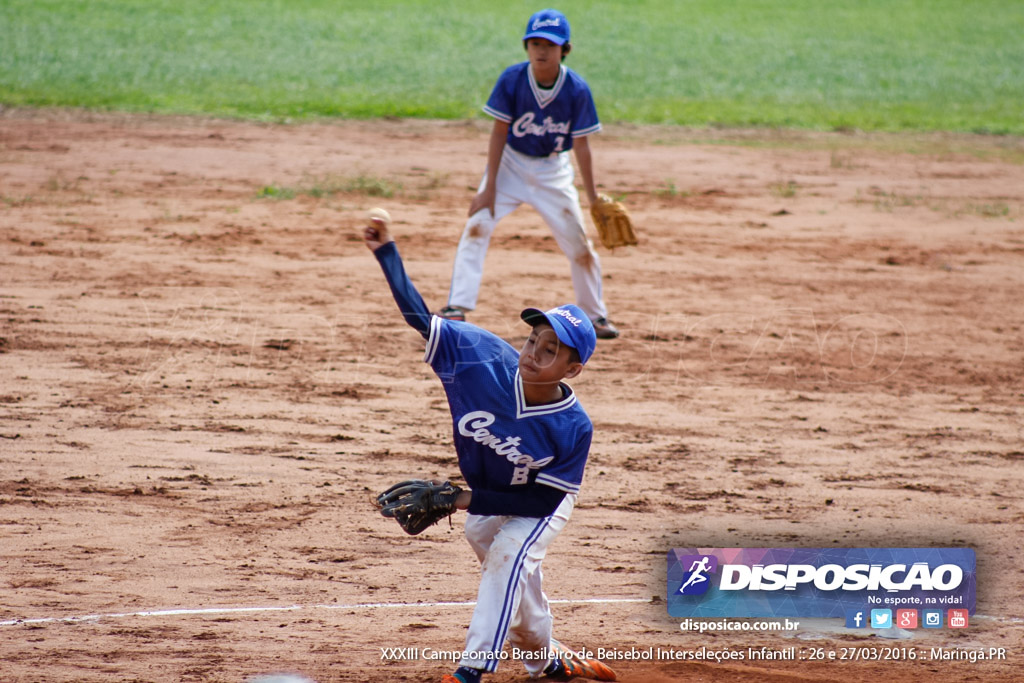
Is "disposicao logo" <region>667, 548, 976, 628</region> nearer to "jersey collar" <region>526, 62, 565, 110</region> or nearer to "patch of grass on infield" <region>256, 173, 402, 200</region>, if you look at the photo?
"jersey collar" <region>526, 62, 565, 110</region>

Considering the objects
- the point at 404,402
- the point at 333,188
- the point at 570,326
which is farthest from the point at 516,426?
the point at 333,188

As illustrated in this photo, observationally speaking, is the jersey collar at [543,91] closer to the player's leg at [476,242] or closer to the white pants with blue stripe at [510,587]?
the player's leg at [476,242]

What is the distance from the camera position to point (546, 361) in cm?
428

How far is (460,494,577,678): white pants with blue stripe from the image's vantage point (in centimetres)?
414

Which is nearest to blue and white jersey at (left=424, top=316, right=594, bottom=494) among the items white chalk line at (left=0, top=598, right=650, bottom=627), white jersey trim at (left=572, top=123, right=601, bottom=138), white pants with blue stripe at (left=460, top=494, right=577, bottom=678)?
white pants with blue stripe at (left=460, top=494, right=577, bottom=678)

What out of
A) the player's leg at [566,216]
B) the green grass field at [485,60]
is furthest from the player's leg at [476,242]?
the green grass field at [485,60]

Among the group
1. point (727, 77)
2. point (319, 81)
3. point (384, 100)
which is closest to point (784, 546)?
point (384, 100)

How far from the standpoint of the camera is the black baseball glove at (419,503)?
4.24 metres

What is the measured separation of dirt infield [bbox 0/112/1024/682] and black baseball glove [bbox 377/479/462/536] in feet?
2.21

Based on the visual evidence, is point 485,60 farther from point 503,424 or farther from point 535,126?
point 503,424

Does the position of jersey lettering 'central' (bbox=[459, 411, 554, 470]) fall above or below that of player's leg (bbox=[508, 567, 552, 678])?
above

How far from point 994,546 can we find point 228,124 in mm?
12298

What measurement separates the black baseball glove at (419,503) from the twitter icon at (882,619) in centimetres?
212

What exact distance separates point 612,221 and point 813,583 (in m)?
4.24
